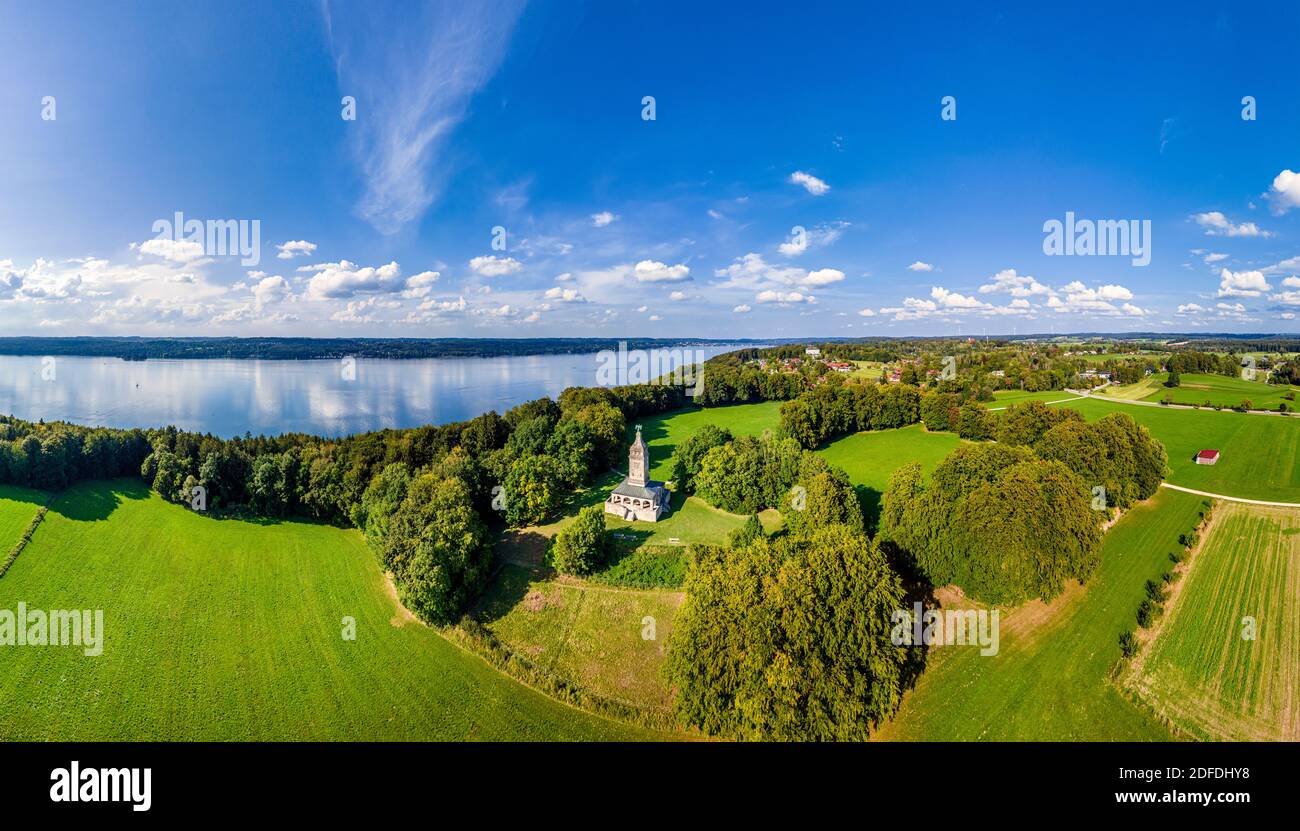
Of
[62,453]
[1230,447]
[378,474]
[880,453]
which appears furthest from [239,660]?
[1230,447]

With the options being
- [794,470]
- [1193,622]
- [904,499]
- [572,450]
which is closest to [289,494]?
[572,450]

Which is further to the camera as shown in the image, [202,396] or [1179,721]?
[202,396]

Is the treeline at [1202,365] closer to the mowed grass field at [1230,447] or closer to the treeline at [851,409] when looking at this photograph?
the mowed grass field at [1230,447]

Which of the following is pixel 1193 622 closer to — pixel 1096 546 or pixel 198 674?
pixel 1096 546

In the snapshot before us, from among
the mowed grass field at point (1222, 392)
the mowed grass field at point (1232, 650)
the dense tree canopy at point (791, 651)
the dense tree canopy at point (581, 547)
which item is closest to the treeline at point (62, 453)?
the dense tree canopy at point (581, 547)

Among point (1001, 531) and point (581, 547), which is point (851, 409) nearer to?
point (1001, 531)

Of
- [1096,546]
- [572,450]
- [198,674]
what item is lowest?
[198,674]
